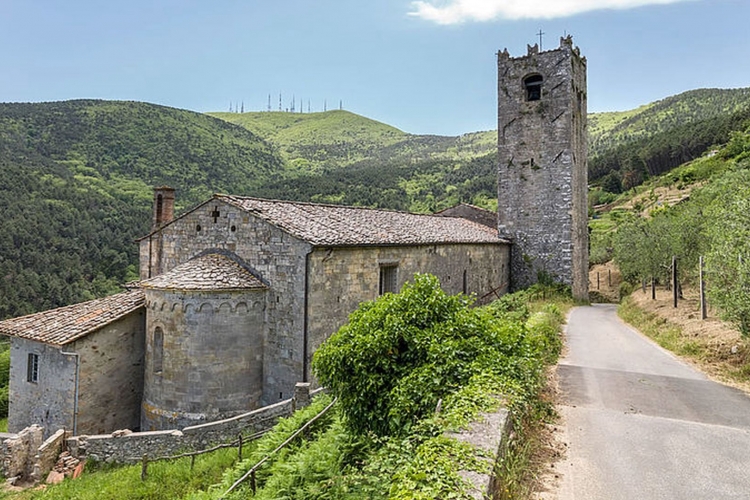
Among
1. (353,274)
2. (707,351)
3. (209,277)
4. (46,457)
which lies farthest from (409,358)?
(46,457)

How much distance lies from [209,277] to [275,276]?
1.99 meters

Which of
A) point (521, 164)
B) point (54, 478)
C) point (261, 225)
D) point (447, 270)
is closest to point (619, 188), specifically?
point (521, 164)

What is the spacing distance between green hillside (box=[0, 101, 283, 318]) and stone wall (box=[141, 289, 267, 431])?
126 ft

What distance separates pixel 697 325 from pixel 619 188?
67109 millimetres

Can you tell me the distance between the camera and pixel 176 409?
13.4 meters

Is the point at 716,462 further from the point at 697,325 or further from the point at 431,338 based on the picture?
the point at 697,325

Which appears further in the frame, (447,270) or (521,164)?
(521,164)

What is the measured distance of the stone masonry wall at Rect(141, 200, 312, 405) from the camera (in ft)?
45.1

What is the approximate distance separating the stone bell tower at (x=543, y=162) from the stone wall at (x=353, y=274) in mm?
9278

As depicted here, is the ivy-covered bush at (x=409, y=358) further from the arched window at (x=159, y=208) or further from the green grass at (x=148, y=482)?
the arched window at (x=159, y=208)

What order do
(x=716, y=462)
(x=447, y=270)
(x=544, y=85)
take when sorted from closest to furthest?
(x=716, y=462)
(x=447, y=270)
(x=544, y=85)

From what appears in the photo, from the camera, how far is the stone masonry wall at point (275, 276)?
13.7 m

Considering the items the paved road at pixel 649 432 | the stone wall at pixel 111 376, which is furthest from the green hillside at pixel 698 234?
the stone wall at pixel 111 376

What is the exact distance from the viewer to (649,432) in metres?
7.15
